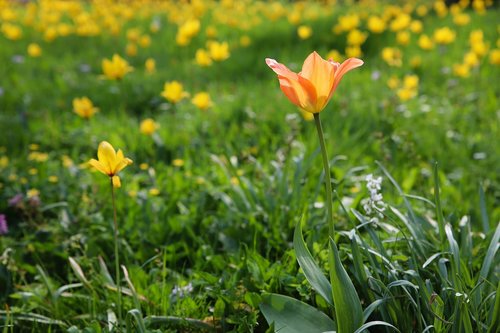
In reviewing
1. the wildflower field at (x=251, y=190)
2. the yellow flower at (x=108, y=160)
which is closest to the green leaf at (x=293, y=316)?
the wildflower field at (x=251, y=190)

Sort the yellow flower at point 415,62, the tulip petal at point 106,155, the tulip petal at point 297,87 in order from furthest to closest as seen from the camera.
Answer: the yellow flower at point 415,62 → the tulip petal at point 106,155 → the tulip petal at point 297,87

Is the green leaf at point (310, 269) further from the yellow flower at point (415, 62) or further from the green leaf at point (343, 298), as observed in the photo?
the yellow flower at point (415, 62)

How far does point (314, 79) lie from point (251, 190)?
1188 mm

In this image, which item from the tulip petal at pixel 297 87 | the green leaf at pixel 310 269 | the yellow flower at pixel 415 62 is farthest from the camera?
the yellow flower at pixel 415 62

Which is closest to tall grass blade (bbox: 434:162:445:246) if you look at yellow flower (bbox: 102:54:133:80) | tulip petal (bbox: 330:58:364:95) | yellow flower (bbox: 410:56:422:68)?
tulip petal (bbox: 330:58:364:95)

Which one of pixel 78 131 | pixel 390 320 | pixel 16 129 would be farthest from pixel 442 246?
pixel 16 129

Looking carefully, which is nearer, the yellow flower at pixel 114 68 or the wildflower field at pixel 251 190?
the wildflower field at pixel 251 190

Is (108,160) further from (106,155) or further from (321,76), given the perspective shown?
(321,76)

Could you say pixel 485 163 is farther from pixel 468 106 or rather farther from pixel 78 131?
pixel 78 131

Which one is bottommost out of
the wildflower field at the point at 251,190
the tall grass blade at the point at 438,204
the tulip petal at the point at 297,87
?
the wildflower field at the point at 251,190

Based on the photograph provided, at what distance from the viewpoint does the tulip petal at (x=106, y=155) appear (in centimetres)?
145

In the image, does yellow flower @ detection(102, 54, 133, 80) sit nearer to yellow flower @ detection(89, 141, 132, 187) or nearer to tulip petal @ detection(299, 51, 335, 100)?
yellow flower @ detection(89, 141, 132, 187)

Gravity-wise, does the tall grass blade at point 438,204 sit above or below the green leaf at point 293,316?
above

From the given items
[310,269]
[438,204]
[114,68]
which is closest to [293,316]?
[310,269]
